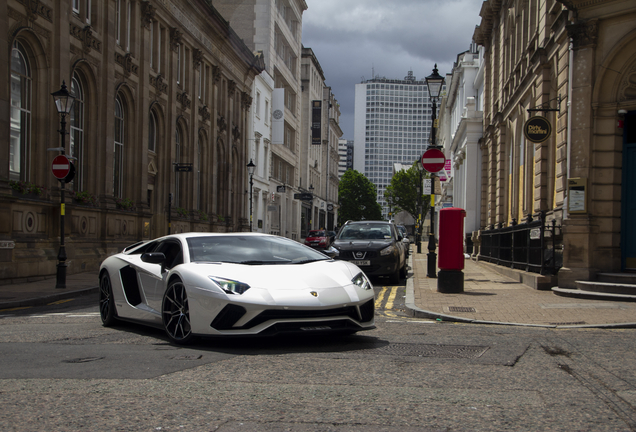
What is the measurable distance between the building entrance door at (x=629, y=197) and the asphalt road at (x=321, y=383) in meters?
6.90

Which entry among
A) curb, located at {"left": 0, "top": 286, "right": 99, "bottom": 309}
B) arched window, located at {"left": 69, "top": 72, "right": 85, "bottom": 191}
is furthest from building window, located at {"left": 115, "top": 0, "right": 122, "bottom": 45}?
curb, located at {"left": 0, "top": 286, "right": 99, "bottom": 309}

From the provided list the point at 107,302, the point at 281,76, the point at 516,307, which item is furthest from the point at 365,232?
the point at 281,76

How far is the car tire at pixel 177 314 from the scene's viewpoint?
6594 millimetres

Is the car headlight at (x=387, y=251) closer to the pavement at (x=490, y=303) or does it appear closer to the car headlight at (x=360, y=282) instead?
the pavement at (x=490, y=303)

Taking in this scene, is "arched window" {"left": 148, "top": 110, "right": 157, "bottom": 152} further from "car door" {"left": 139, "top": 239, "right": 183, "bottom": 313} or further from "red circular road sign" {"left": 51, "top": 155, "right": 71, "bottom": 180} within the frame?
"car door" {"left": 139, "top": 239, "right": 183, "bottom": 313}

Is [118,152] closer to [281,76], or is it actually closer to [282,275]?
[282,275]

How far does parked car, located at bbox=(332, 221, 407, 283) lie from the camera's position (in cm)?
1616

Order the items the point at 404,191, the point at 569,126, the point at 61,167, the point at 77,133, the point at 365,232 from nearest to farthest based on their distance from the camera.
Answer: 1. the point at 569,126
2. the point at 61,167
3. the point at 365,232
4. the point at 77,133
5. the point at 404,191

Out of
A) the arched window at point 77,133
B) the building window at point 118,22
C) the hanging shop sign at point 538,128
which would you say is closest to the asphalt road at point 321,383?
the hanging shop sign at point 538,128

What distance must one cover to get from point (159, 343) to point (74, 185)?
53.4ft

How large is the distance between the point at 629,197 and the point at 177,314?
1105cm

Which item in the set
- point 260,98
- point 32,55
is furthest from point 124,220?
point 260,98

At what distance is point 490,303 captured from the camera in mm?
11492

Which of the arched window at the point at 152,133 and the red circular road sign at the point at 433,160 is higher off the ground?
the arched window at the point at 152,133
